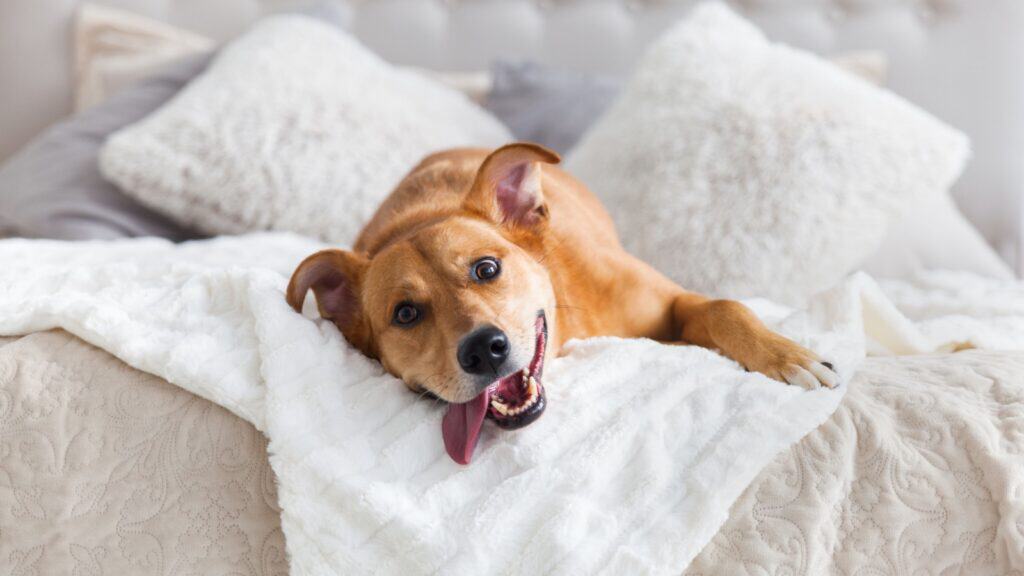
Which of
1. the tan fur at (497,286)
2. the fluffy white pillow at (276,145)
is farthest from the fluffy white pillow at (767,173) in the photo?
the fluffy white pillow at (276,145)

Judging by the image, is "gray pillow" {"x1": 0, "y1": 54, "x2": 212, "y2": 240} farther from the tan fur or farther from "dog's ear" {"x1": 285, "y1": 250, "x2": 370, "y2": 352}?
"dog's ear" {"x1": 285, "y1": 250, "x2": 370, "y2": 352}

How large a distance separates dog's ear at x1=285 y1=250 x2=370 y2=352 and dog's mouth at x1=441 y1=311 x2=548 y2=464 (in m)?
0.35

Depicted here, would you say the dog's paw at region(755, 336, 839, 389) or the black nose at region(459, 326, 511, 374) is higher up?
the dog's paw at region(755, 336, 839, 389)

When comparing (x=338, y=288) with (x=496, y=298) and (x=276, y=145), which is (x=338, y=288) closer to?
(x=496, y=298)

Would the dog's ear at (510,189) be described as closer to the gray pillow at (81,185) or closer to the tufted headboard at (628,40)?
the gray pillow at (81,185)

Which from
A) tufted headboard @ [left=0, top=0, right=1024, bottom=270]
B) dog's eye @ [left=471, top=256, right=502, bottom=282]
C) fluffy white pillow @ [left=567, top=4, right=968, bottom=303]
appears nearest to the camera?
dog's eye @ [left=471, top=256, right=502, bottom=282]

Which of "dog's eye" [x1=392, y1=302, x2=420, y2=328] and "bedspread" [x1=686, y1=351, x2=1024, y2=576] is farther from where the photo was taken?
"dog's eye" [x1=392, y1=302, x2=420, y2=328]

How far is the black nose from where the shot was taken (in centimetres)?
137

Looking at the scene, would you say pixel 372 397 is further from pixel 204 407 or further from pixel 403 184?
pixel 403 184

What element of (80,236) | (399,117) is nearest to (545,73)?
(399,117)

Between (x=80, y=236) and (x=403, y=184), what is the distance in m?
1.11

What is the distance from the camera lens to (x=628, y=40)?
345 cm

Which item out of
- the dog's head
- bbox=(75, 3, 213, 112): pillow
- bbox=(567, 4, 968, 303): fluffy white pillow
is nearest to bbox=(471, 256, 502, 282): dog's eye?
the dog's head

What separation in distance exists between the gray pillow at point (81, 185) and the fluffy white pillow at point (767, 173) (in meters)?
1.45
